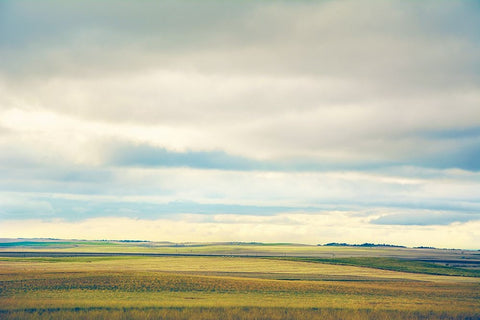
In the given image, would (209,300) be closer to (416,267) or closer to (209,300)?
(209,300)

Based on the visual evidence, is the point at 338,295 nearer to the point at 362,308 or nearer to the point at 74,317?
the point at 362,308

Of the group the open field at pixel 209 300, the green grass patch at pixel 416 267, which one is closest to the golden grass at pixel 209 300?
the open field at pixel 209 300

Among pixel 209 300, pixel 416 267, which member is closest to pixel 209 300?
pixel 209 300

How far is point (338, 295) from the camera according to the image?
54969mm

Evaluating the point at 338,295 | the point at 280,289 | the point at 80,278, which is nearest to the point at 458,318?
the point at 338,295

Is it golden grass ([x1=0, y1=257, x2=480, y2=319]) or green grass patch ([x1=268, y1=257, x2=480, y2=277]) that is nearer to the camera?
golden grass ([x1=0, y1=257, x2=480, y2=319])

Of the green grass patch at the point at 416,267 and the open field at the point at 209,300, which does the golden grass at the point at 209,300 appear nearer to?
the open field at the point at 209,300

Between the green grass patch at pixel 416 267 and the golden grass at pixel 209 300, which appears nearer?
the golden grass at pixel 209 300

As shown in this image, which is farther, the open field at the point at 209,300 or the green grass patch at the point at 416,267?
the green grass patch at the point at 416,267

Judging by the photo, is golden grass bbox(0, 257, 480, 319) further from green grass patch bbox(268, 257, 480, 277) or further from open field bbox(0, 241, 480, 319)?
green grass patch bbox(268, 257, 480, 277)

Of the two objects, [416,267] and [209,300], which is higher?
[209,300]

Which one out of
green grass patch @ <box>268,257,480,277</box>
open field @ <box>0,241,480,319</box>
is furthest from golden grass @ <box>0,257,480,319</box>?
green grass patch @ <box>268,257,480,277</box>

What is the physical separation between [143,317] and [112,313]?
121 inches

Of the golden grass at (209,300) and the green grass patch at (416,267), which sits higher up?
the golden grass at (209,300)
